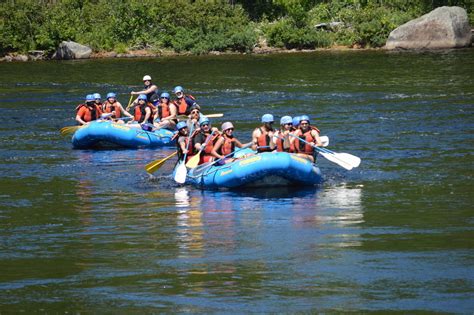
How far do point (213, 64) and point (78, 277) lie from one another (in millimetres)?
33171

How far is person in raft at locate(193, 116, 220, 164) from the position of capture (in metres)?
19.0

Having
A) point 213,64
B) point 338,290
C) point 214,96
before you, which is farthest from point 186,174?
point 213,64

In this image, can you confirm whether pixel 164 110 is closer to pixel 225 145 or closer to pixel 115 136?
pixel 115 136

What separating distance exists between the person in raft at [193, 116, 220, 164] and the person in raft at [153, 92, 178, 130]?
16.9 ft

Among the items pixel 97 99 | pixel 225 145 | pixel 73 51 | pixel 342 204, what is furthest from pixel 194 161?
pixel 73 51

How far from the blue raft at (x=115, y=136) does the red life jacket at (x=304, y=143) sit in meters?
6.10

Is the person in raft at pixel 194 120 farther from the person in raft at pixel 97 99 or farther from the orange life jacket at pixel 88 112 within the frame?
the orange life jacket at pixel 88 112

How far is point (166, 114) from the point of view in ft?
81.7

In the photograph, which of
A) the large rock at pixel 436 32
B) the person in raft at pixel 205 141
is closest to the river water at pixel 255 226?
the person in raft at pixel 205 141

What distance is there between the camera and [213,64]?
45.7 meters

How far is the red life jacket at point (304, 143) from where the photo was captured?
62.1 ft

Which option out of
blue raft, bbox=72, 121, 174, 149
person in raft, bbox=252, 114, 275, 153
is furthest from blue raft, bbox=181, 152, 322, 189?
blue raft, bbox=72, 121, 174, 149

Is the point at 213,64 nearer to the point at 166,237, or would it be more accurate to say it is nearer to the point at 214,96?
the point at 214,96

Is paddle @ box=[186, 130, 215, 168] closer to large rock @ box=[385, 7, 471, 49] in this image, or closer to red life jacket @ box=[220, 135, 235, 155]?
red life jacket @ box=[220, 135, 235, 155]
